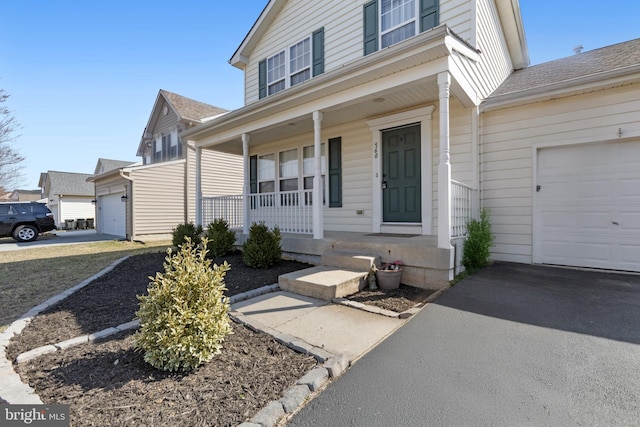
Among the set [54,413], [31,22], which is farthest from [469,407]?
[31,22]

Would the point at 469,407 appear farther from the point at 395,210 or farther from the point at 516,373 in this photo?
the point at 395,210

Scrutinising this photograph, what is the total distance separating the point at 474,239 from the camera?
4.81 m

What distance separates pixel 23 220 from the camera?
13.1 m

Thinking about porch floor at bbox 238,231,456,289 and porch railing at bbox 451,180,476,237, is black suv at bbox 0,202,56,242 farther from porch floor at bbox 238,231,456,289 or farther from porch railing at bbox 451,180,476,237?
porch railing at bbox 451,180,476,237

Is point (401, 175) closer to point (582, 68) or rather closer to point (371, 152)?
point (371, 152)

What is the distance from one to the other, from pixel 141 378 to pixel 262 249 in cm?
346

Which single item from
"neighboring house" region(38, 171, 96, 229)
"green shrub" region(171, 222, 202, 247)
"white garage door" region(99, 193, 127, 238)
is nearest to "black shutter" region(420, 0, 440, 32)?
"green shrub" region(171, 222, 202, 247)

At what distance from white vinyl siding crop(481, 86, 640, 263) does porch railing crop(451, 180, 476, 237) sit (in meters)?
0.65

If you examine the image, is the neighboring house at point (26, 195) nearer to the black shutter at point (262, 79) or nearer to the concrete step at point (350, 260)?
the black shutter at point (262, 79)

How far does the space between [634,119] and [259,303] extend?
6.27 meters

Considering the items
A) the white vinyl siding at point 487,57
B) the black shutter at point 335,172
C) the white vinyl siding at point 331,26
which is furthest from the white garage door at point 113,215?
the white vinyl siding at point 487,57

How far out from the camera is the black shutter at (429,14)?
5.89 m

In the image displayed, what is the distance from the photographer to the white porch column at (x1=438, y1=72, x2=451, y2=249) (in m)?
4.07

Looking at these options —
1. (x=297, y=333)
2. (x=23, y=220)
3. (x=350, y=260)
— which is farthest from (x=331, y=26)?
(x=23, y=220)
